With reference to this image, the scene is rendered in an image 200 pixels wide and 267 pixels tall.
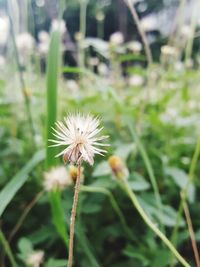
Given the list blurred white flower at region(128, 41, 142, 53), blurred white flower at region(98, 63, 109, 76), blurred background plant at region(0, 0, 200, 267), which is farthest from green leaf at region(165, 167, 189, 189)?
blurred white flower at region(98, 63, 109, 76)

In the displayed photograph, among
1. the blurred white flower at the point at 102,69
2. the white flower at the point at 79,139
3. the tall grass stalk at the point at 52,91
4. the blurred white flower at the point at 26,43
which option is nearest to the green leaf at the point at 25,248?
the tall grass stalk at the point at 52,91

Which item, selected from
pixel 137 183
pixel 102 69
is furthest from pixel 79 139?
pixel 102 69

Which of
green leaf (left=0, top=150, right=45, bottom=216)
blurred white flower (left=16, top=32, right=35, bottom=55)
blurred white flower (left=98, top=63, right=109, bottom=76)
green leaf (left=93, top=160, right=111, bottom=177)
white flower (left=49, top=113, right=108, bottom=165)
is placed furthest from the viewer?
blurred white flower (left=98, top=63, right=109, bottom=76)

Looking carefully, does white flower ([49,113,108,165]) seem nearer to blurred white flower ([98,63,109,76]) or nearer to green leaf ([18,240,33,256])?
green leaf ([18,240,33,256])

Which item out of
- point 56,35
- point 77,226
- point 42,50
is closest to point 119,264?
point 77,226

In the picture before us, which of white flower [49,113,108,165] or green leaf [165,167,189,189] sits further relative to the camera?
green leaf [165,167,189,189]

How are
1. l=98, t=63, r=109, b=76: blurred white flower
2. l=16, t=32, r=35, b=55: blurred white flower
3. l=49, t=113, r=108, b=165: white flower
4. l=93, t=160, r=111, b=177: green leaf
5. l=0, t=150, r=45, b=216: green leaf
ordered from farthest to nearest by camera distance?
l=98, t=63, r=109, b=76: blurred white flower → l=16, t=32, r=35, b=55: blurred white flower → l=93, t=160, r=111, b=177: green leaf → l=0, t=150, r=45, b=216: green leaf → l=49, t=113, r=108, b=165: white flower

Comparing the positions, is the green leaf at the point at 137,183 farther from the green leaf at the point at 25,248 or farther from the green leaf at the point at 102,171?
the green leaf at the point at 25,248

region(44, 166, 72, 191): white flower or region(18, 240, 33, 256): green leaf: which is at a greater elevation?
region(44, 166, 72, 191): white flower

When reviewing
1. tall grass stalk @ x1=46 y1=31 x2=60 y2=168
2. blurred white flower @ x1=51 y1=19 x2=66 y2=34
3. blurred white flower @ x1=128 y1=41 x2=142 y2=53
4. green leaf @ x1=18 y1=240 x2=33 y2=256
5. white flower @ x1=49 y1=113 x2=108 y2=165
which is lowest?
green leaf @ x1=18 y1=240 x2=33 y2=256

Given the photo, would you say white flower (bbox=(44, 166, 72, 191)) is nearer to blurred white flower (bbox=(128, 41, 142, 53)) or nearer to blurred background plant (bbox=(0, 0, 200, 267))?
blurred background plant (bbox=(0, 0, 200, 267))

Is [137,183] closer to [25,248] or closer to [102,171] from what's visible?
[102,171]
